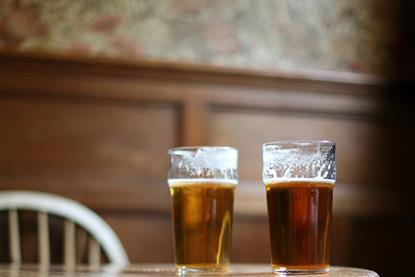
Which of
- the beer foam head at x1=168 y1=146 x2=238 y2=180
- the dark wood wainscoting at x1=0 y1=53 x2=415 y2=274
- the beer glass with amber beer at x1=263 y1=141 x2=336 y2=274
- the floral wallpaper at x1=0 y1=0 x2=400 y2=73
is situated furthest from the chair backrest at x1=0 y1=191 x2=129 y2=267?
the beer glass with amber beer at x1=263 y1=141 x2=336 y2=274

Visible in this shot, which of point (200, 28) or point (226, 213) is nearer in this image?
point (226, 213)

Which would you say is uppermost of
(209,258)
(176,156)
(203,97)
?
(203,97)

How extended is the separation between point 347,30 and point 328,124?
13.9 inches

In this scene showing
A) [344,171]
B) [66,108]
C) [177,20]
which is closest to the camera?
[66,108]

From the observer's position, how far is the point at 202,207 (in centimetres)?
105

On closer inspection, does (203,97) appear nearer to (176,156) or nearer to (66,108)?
(66,108)

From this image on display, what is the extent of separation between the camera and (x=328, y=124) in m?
2.45

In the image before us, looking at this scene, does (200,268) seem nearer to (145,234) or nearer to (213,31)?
(145,234)

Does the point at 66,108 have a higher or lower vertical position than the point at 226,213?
higher

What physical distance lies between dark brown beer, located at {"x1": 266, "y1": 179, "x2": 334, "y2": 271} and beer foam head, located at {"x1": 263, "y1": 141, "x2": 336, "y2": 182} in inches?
0.5

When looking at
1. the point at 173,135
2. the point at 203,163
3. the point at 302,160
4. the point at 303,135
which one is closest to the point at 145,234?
the point at 173,135

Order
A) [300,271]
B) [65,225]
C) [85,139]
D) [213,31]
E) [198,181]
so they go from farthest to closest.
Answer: [213,31]
[85,139]
[65,225]
[198,181]
[300,271]

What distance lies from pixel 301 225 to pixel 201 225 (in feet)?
0.55

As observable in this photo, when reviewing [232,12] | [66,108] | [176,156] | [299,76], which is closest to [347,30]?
[299,76]
